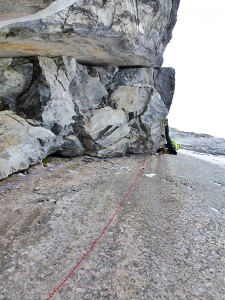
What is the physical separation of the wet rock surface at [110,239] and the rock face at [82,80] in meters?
2.07

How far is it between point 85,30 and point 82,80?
3.81 meters

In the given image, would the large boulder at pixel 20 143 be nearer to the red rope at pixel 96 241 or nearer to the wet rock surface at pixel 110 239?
the wet rock surface at pixel 110 239

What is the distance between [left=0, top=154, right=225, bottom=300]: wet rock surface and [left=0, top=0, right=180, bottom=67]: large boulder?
13.8 ft

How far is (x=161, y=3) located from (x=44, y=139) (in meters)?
7.60

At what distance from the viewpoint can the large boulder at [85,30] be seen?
6422mm

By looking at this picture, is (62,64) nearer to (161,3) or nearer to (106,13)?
(106,13)

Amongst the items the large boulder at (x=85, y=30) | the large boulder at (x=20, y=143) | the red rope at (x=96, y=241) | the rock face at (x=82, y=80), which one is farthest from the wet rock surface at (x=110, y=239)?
the large boulder at (x=85, y=30)

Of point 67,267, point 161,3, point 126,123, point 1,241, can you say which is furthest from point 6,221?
point 161,3

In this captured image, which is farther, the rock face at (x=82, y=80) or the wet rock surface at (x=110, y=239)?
the rock face at (x=82, y=80)

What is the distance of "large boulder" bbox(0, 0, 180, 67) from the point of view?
21.1 feet

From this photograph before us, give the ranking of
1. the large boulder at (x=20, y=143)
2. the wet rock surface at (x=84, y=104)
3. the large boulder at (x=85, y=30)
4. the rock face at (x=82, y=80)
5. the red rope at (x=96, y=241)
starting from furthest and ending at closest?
the wet rock surface at (x=84, y=104) < the large boulder at (x=20, y=143) < the rock face at (x=82, y=80) < the large boulder at (x=85, y=30) < the red rope at (x=96, y=241)

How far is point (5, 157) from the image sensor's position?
6996mm

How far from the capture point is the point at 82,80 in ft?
35.4

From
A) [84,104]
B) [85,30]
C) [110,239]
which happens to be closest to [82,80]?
[84,104]
